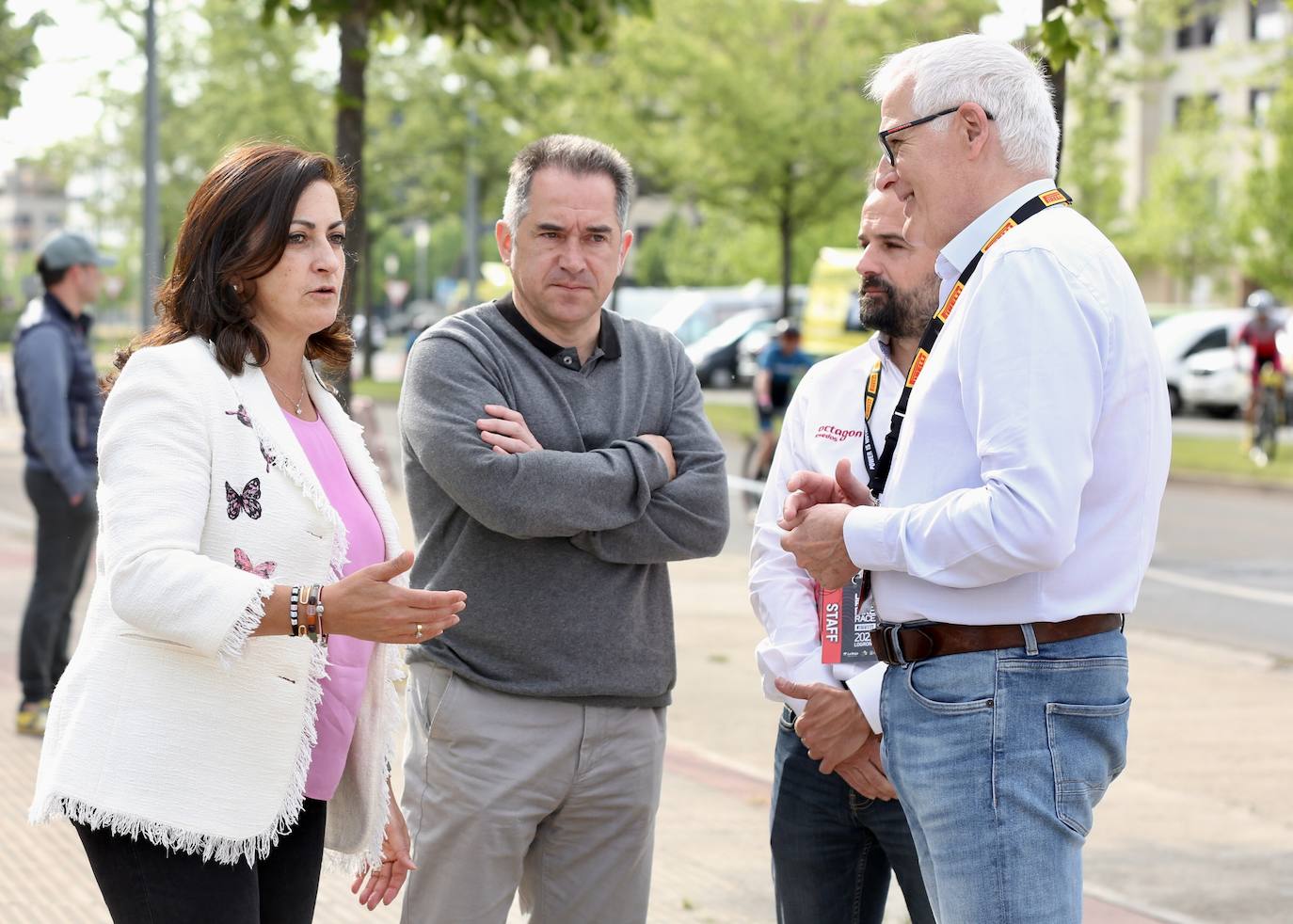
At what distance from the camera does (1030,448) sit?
2.37 metres

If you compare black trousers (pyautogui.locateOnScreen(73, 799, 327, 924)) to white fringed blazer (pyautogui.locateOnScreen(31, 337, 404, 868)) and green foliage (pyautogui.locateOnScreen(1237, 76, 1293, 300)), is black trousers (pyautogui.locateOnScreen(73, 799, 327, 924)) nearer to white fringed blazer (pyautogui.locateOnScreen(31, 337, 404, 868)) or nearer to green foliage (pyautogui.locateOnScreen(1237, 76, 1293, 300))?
white fringed blazer (pyautogui.locateOnScreen(31, 337, 404, 868))

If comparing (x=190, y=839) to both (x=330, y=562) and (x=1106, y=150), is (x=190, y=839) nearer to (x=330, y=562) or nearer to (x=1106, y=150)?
(x=330, y=562)

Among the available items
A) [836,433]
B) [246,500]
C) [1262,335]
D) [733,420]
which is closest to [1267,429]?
[1262,335]

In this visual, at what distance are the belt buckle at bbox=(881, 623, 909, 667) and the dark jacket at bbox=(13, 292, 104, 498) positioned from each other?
198 inches

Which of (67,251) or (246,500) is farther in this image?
(67,251)

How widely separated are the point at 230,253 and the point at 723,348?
37299 millimetres

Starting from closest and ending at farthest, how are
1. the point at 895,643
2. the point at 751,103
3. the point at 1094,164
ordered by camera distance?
the point at 895,643
the point at 751,103
the point at 1094,164

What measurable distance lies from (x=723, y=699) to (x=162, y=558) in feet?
18.5

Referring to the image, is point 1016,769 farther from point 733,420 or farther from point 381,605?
point 733,420

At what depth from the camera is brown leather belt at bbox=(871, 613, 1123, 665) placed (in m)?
2.50

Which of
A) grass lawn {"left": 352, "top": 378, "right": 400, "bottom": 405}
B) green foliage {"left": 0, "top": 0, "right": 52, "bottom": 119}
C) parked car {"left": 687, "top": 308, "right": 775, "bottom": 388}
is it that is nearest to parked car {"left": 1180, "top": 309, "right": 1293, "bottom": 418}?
parked car {"left": 687, "top": 308, "right": 775, "bottom": 388}

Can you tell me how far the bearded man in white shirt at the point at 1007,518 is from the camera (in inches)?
94.4

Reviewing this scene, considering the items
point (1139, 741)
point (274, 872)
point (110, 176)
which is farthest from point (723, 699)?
point (110, 176)

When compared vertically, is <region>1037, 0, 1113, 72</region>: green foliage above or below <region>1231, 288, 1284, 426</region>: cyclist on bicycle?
above
